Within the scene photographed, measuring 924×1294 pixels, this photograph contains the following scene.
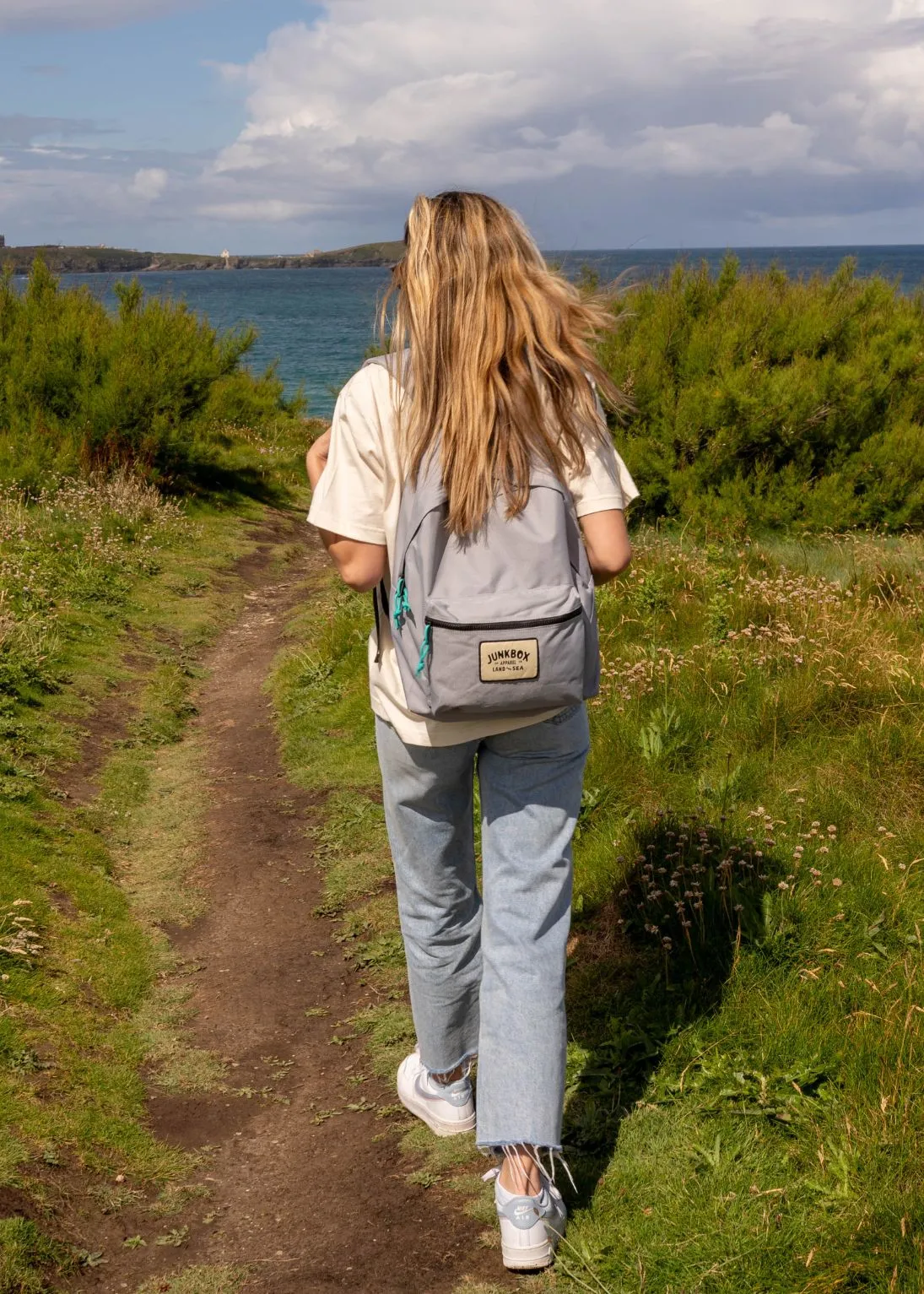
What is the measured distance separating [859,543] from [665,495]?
234 centimetres

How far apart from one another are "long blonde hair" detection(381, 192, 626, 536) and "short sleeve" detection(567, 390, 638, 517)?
0.12ft

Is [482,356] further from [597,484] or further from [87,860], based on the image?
[87,860]

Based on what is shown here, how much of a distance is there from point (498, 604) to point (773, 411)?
9.05 meters

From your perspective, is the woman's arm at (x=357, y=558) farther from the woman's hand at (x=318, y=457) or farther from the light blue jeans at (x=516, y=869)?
the light blue jeans at (x=516, y=869)

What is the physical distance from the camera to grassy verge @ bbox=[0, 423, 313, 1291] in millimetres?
3342

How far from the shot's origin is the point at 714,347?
37.0ft

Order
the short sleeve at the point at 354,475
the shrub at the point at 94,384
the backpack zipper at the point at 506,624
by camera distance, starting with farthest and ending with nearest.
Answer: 1. the shrub at the point at 94,384
2. the short sleeve at the point at 354,475
3. the backpack zipper at the point at 506,624

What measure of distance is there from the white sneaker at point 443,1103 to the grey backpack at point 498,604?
1.43 m

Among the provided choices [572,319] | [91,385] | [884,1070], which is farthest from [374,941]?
[91,385]

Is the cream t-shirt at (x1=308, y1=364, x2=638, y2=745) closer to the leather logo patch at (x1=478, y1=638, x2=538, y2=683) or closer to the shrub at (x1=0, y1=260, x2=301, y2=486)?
the leather logo patch at (x1=478, y1=638, x2=538, y2=683)

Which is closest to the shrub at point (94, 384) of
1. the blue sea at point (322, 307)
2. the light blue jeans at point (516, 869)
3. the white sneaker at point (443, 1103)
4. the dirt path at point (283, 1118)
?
the blue sea at point (322, 307)

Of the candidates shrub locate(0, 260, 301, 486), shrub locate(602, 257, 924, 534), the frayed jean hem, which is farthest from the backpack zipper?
shrub locate(0, 260, 301, 486)

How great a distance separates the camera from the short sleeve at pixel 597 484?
251cm

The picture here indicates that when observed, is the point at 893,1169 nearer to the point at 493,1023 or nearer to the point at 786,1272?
the point at 786,1272
